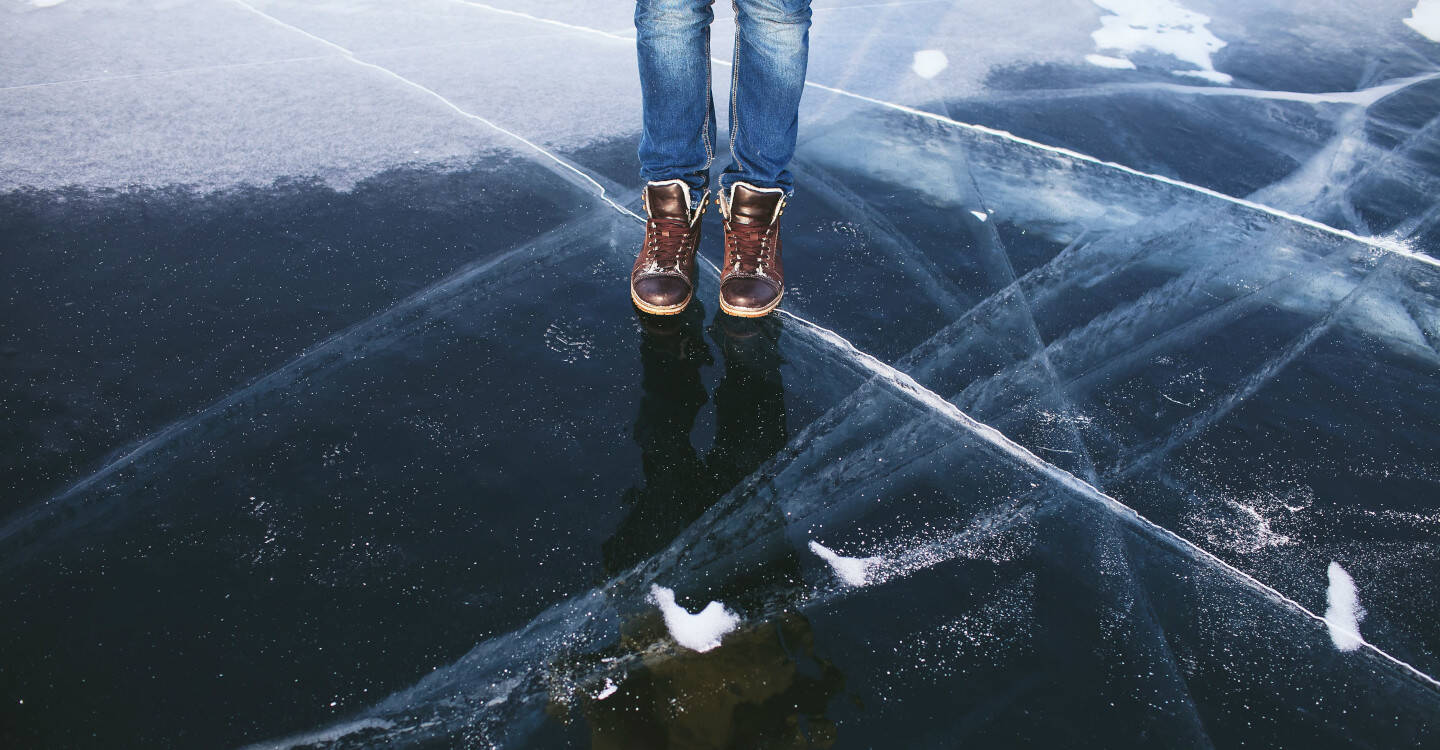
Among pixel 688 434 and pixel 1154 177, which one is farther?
pixel 1154 177

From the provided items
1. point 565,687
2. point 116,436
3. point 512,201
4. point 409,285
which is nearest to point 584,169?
point 512,201

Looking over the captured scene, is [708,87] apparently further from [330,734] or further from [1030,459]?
[330,734]

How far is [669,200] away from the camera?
1808 mm

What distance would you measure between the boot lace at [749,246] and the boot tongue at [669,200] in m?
0.12

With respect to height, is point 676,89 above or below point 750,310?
above

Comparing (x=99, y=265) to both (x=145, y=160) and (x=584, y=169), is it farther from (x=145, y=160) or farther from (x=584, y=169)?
(x=584, y=169)

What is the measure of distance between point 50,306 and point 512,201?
1.04 metres

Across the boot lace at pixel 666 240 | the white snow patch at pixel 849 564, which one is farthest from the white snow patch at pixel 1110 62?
the white snow patch at pixel 849 564

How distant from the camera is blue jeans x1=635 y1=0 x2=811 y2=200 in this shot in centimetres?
166

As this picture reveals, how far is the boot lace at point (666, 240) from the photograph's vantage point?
1.80m

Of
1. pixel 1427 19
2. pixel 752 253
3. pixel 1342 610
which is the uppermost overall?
pixel 752 253

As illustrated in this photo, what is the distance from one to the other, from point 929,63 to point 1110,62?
78 centimetres

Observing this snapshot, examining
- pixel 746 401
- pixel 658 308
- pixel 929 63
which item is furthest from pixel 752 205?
pixel 929 63

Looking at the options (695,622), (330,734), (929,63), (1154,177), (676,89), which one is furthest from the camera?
(929,63)
